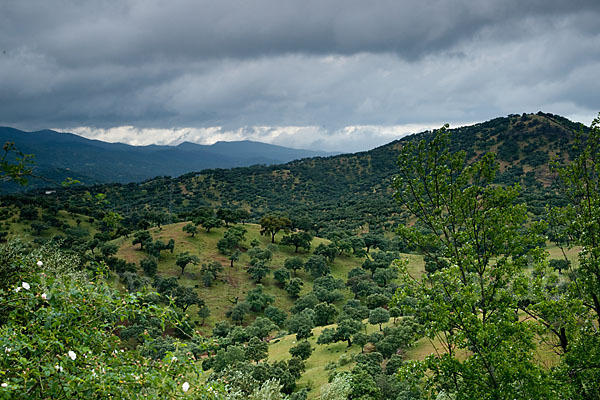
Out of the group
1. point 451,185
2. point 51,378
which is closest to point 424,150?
point 451,185

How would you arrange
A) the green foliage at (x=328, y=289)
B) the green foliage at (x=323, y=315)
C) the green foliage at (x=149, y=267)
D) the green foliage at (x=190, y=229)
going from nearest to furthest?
the green foliage at (x=323, y=315) < the green foliage at (x=328, y=289) < the green foliage at (x=149, y=267) < the green foliage at (x=190, y=229)

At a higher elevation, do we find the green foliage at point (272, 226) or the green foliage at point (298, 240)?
the green foliage at point (272, 226)

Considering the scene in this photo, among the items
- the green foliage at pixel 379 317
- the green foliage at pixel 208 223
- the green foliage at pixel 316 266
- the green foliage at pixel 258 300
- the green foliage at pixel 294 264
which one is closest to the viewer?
the green foliage at pixel 379 317

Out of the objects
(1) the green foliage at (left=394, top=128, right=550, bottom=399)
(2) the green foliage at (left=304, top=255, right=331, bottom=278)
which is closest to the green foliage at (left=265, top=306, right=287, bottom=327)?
(2) the green foliage at (left=304, top=255, right=331, bottom=278)

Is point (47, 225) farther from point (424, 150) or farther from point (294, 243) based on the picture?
point (424, 150)

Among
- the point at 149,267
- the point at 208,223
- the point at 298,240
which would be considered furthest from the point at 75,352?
the point at 208,223

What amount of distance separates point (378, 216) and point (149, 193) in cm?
13168

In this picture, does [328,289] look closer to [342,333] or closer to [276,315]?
[276,315]

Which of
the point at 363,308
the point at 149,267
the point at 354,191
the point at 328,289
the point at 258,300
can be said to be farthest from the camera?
the point at 354,191

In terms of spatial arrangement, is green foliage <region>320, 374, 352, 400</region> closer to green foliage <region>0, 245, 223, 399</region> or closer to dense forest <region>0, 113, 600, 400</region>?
dense forest <region>0, 113, 600, 400</region>

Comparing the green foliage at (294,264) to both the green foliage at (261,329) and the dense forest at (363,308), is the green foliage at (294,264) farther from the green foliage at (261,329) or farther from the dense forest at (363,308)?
the green foliage at (261,329)

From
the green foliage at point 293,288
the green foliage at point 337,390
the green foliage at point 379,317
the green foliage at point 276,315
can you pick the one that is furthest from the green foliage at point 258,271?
the green foliage at point 337,390

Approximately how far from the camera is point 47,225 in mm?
96000

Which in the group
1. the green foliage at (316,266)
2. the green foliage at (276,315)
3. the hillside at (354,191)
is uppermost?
the hillside at (354,191)
